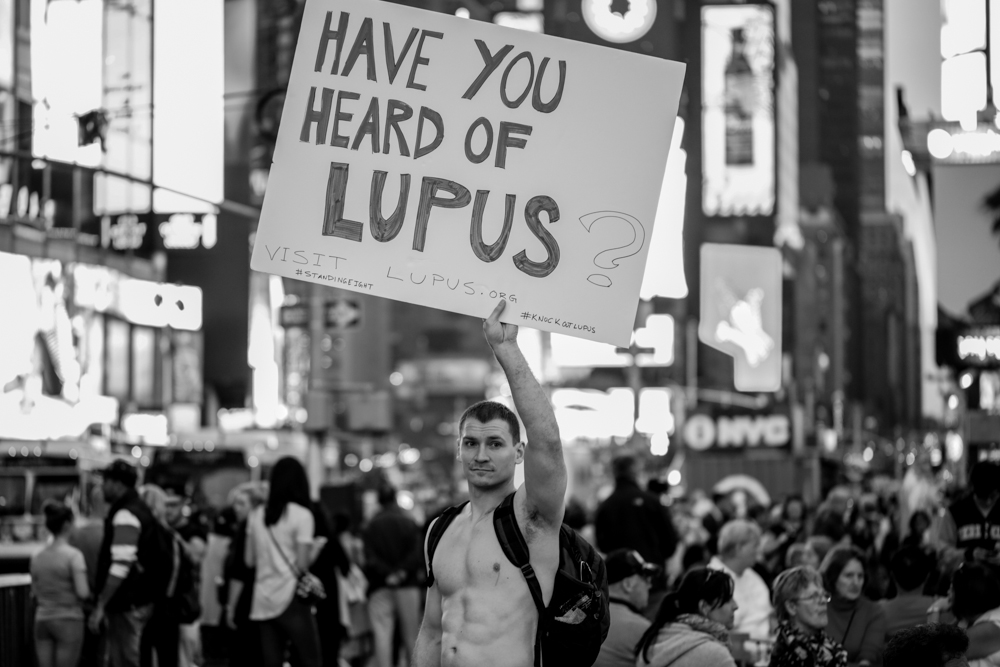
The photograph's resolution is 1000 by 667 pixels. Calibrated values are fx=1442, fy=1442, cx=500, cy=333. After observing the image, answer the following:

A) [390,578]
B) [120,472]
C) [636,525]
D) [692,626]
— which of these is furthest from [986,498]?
[390,578]

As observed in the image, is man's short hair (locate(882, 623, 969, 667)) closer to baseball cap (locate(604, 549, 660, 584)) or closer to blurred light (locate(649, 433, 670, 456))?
baseball cap (locate(604, 549, 660, 584))

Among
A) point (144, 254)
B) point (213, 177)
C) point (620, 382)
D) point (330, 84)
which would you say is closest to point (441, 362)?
point (620, 382)

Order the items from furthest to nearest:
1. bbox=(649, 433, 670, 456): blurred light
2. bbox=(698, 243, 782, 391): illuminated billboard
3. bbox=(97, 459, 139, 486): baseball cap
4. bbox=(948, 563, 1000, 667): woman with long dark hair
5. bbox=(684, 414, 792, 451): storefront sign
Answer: bbox=(649, 433, 670, 456): blurred light, bbox=(684, 414, 792, 451): storefront sign, bbox=(698, 243, 782, 391): illuminated billboard, bbox=(97, 459, 139, 486): baseball cap, bbox=(948, 563, 1000, 667): woman with long dark hair

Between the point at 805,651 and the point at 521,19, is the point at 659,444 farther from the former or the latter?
the point at 805,651

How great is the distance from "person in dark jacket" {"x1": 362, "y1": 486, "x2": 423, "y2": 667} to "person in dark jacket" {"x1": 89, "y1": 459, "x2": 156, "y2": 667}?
397 centimetres

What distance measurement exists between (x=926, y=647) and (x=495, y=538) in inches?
60.1

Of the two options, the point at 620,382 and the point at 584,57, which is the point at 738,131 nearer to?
the point at 620,382

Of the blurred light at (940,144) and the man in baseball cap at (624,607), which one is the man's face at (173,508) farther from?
the blurred light at (940,144)

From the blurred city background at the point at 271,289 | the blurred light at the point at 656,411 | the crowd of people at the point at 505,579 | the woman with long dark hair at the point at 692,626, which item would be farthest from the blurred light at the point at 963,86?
the blurred light at the point at 656,411

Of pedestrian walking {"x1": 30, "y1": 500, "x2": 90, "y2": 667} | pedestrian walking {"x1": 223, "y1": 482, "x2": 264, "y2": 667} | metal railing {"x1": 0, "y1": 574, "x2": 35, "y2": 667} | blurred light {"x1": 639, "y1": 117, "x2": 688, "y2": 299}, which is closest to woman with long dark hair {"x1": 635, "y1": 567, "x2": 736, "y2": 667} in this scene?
pedestrian walking {"x1": 223, "y1": 482, "x2": 264, "y2": 667}

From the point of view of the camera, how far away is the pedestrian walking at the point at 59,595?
11.4 meters

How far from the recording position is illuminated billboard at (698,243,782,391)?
1809 inches

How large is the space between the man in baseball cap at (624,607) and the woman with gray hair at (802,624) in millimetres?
791

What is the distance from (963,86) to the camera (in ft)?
70.3
